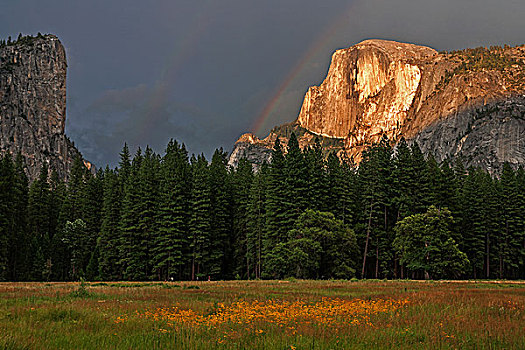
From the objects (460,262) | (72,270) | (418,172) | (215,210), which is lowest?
(72,270)

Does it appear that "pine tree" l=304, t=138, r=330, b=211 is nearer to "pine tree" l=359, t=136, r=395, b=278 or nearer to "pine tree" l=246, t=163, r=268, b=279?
"pine tree" l=359, t=136, r=395, b=278

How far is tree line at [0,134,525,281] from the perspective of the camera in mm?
58781

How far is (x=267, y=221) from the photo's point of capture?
6047 centimetres

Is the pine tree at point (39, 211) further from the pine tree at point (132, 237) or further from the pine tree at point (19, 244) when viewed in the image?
the pine tree at point (132, 237)

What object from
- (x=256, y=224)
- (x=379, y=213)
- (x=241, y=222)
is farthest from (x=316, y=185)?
(x=241, y=222)

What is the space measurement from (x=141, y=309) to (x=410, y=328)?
9024mm

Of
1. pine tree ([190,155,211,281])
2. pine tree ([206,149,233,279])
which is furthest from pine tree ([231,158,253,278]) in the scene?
pine tree ([190,155,211,281])

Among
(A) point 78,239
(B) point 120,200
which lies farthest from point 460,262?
(A) point 78,239

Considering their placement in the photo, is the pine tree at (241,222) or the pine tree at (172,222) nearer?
the pine tree at (172,222)

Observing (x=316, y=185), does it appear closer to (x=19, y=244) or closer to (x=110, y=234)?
(x=110, y=234)

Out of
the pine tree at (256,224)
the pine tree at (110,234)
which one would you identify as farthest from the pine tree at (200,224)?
the pine tree at (110,234)

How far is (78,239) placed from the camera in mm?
73938

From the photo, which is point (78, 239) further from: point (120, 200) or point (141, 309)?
point (141, 309)

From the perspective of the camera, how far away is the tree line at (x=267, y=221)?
58.8 meters
